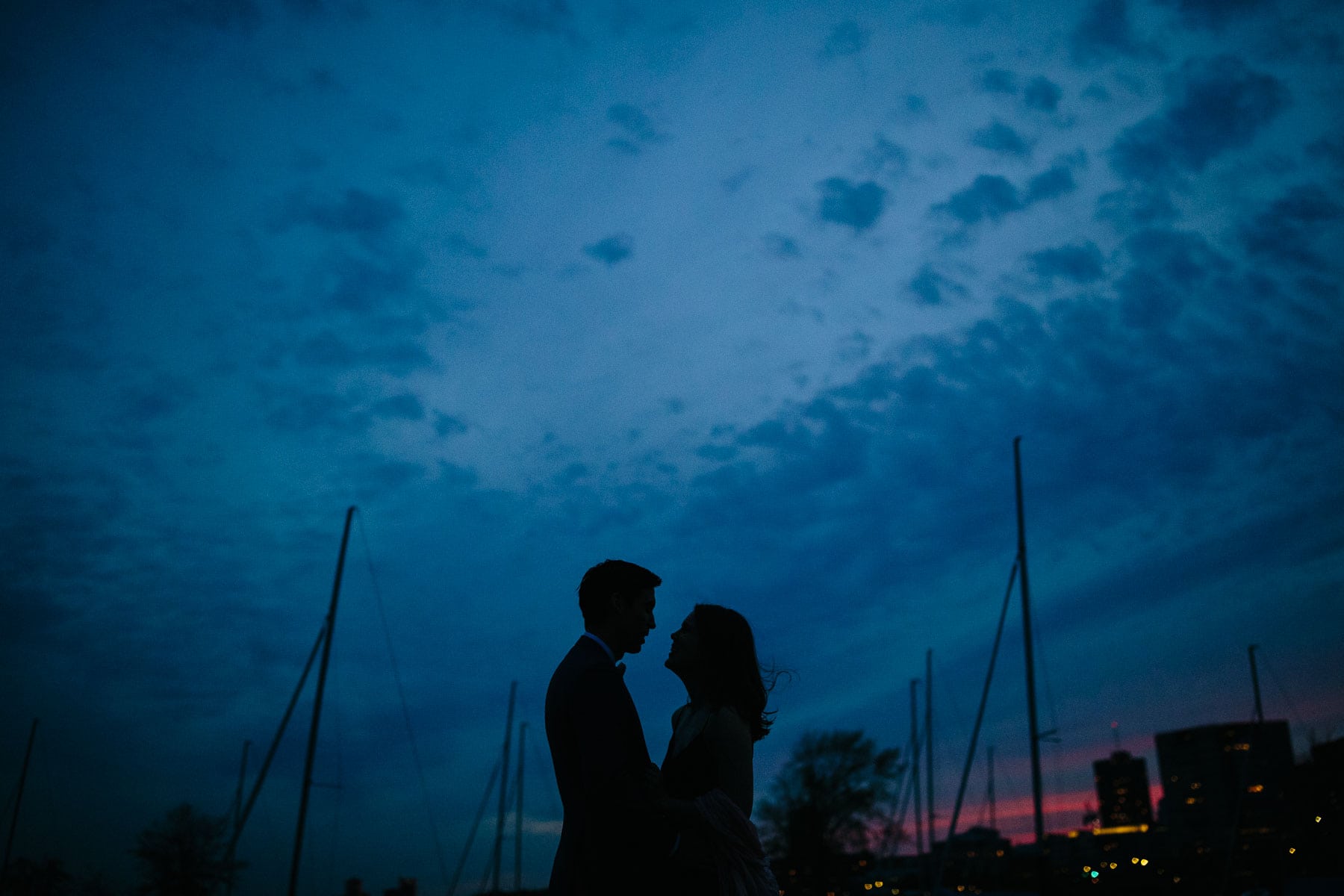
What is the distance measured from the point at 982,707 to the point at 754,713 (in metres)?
27.7

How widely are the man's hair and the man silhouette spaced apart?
0.11 metres

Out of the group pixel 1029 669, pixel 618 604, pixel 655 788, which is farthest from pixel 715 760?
pixel 1029 669

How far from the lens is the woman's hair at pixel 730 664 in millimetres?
3920

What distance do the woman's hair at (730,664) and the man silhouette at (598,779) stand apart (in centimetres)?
50

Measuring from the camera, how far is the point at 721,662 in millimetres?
3986

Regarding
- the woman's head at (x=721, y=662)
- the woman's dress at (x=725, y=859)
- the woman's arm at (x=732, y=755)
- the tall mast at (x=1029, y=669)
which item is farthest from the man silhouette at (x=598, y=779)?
the tall mast at (x=1029, y=669)

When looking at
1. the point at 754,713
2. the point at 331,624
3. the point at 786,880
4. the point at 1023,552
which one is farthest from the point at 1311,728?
the point at 754,713

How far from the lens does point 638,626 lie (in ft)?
12.6

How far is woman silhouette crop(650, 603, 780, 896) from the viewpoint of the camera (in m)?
3.52

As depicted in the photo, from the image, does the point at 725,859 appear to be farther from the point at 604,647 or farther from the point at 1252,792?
the point at 1252,792

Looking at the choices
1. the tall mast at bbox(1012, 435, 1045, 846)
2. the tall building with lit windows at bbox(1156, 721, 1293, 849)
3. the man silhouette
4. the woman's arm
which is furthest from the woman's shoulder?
the tall building with lit windows at bbox(1156, 721, 1293, 849)

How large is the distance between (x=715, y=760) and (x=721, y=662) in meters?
0.44

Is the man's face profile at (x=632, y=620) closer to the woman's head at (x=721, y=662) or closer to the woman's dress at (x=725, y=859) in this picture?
the woman's head at (x=721, y=662)

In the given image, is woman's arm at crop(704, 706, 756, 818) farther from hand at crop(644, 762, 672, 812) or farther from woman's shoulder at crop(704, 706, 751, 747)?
hand at crop(644, 762, 672, 812)
